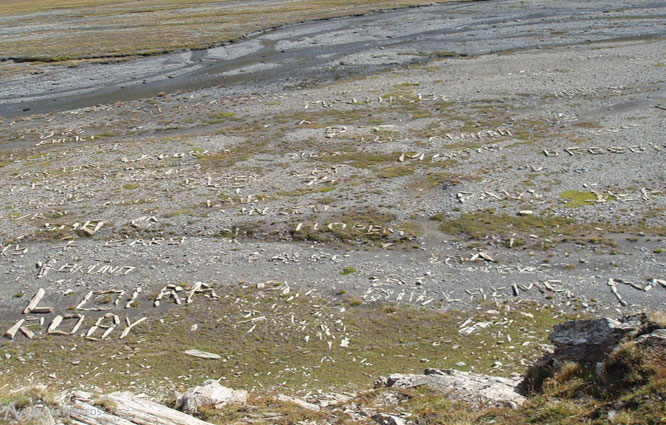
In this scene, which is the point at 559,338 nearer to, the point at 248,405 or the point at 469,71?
the point at 248,405

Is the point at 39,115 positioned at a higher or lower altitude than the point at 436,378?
higher

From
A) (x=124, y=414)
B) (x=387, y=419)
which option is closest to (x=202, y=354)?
(x=124, y=414)

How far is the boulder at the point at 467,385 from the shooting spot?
A: 50.6 ft

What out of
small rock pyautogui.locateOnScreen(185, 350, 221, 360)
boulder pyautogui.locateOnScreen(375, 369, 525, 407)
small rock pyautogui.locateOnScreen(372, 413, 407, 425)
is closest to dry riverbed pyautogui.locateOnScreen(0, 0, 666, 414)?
small rock pyautogui.locateOnScreen(185, 350, 221, 360)

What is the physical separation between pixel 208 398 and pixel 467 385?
295 inches

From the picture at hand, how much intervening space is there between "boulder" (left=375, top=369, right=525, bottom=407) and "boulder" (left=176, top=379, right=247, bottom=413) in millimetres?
4487

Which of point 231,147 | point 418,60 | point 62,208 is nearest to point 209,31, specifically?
point 418,60

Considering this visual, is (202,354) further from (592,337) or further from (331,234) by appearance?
(592,337)

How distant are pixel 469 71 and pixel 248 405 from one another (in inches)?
1959

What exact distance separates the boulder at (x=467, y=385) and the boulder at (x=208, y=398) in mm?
4487

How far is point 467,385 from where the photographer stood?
16734 millimetres

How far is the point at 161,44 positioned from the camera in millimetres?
85938

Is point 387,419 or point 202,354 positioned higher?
point 387,419

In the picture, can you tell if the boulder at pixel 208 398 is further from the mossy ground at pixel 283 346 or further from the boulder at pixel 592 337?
the boulder at pixel 592 337
